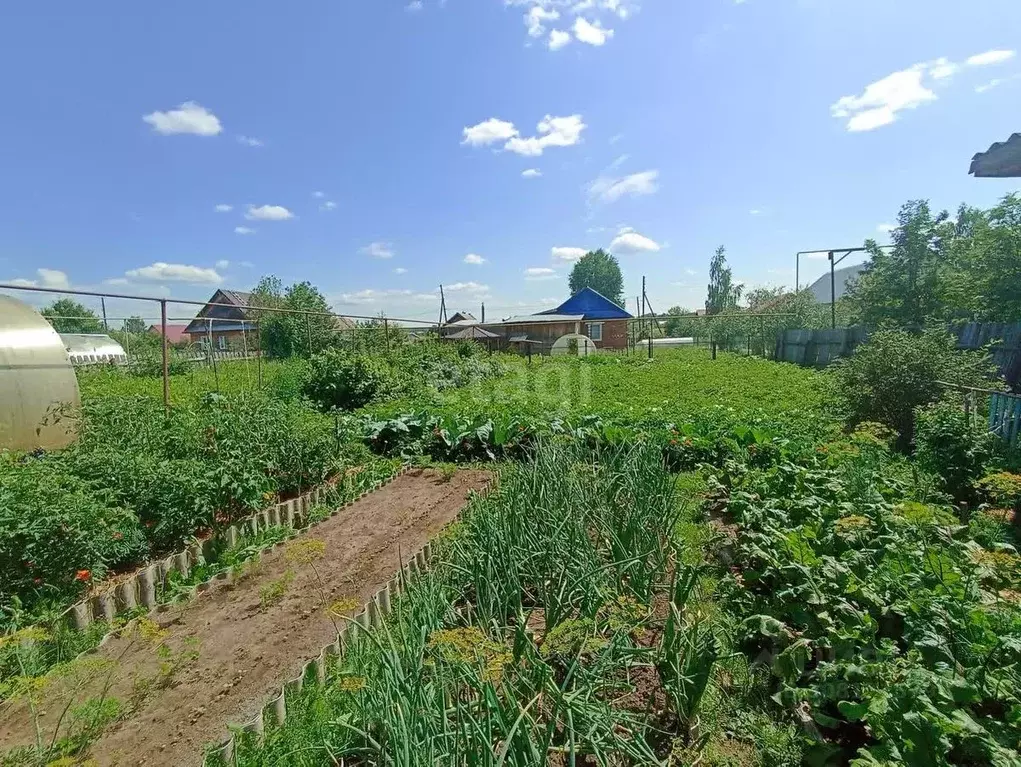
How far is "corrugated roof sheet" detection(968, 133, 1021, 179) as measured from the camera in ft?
9.54

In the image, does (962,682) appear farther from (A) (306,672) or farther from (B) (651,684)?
(A) (306,672)

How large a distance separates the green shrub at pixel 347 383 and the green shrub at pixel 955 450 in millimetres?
8342

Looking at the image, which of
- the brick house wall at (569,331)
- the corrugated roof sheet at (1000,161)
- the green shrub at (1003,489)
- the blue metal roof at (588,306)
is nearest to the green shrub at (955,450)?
the green shrub at (1003,489)

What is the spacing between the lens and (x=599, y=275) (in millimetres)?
66062

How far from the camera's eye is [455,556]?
269cm

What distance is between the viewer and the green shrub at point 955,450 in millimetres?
4586

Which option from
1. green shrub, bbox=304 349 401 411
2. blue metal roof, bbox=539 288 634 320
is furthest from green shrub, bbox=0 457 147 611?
blue metal roof, bbox=539 288 634 320

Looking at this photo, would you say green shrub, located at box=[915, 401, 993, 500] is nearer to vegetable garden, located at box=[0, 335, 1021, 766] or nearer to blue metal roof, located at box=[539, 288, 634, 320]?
vegetable garden, located at box=[0, 335, 1021, 766]

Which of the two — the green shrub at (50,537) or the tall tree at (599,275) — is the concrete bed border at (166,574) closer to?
the green shrub at (50,537)

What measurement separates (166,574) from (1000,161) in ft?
18.5

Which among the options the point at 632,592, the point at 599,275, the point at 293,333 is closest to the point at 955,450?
the point at 632,592

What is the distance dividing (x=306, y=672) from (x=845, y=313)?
24.5 m

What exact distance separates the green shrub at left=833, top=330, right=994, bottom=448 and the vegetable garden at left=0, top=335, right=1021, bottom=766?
109cm

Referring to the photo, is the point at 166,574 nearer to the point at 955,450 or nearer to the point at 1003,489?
the point at 1003,489
